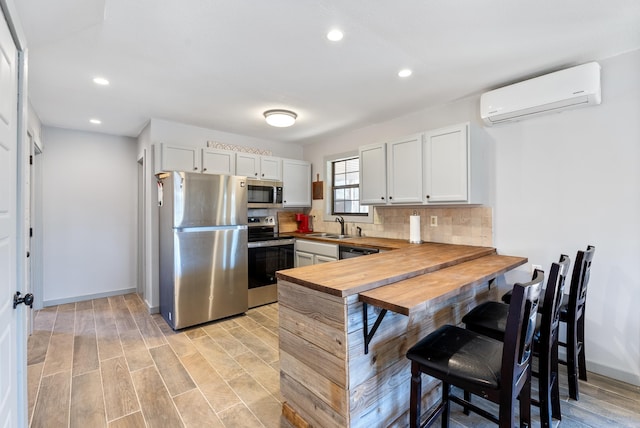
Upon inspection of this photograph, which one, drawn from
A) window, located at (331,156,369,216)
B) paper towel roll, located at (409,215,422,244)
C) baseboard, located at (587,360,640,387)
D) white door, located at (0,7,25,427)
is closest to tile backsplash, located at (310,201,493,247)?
paper towel roll, located at (409,215,422,244)

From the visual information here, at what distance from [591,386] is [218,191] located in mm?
3701

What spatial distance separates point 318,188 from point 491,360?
3.77m

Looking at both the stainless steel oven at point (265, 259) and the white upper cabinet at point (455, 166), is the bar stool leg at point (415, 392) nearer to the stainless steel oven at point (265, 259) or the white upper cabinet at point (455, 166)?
the white upper cabinet at point (455, 166)

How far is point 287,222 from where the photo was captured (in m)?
5.00

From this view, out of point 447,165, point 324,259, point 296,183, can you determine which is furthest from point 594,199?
point 296,183

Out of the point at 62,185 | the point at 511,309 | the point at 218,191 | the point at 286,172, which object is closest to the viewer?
the point at 511,309

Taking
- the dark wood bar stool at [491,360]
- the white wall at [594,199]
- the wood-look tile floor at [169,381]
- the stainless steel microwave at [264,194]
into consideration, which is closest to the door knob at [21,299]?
the wood-look tile floor at [169,381]

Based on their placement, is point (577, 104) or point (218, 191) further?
point (218, 191)

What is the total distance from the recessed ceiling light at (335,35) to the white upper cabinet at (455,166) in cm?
148

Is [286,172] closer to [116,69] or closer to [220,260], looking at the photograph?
[220,260]

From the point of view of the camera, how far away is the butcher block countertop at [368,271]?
1.52m

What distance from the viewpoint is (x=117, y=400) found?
6.73ft

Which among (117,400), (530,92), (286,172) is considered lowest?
(117,400)

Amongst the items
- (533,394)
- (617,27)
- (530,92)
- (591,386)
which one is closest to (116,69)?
(530,92)
